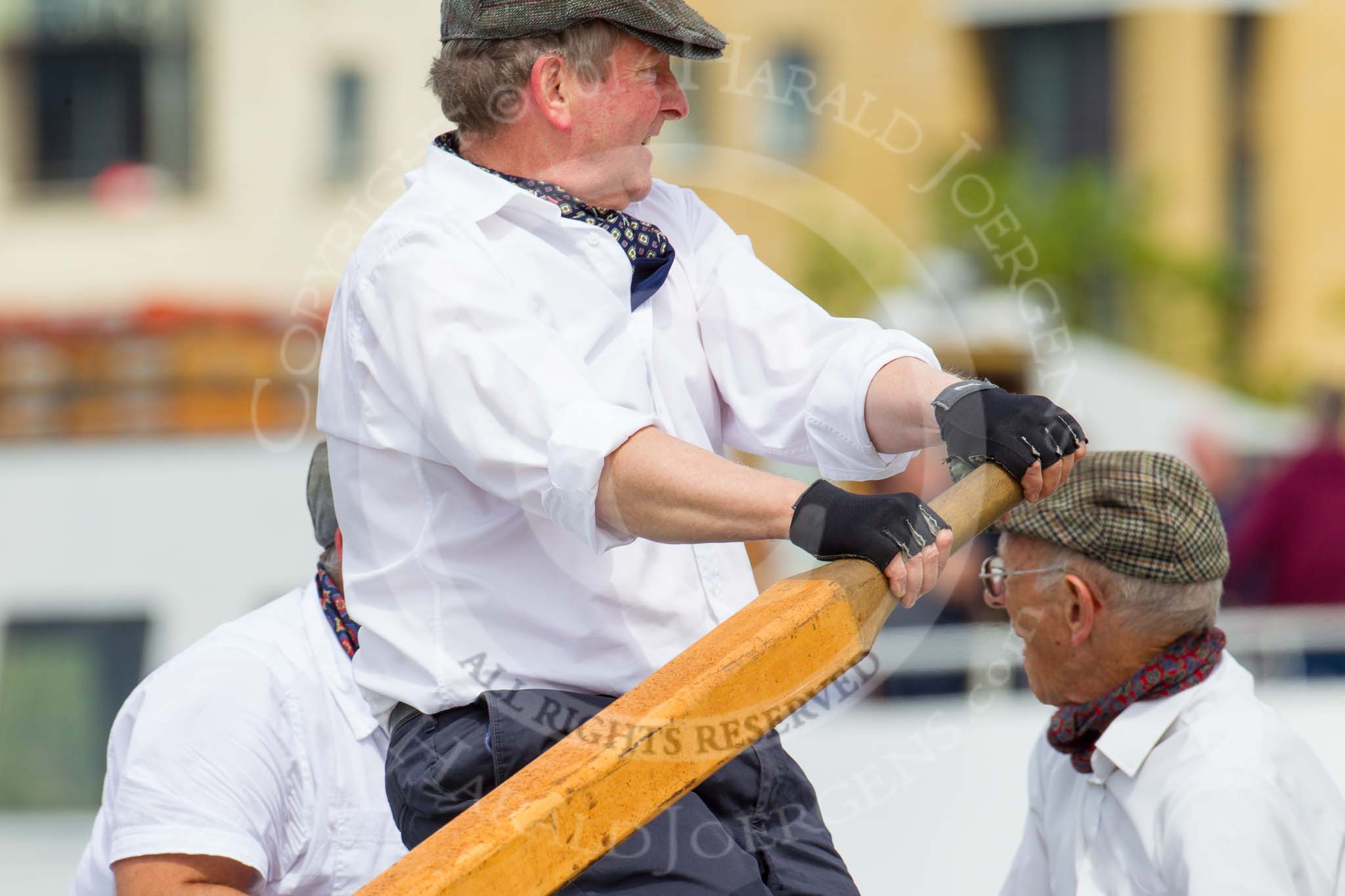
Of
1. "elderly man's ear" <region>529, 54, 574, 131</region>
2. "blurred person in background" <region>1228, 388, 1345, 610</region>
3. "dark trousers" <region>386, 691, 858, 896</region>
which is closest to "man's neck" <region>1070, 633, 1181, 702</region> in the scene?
"dark trousers" <region>386, 691, 858, 896</region>

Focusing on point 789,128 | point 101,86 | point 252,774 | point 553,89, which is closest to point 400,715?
point 252,774

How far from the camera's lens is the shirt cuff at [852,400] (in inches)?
78.5

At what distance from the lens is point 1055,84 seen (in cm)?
1596

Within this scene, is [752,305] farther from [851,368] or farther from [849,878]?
[849,878]

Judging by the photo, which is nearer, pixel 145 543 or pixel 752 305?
pixel 752 305

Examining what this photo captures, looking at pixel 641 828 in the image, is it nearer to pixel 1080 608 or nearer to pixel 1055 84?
pixel 1080 608

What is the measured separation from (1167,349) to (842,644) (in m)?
13.3

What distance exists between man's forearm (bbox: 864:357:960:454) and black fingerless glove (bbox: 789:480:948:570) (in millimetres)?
302

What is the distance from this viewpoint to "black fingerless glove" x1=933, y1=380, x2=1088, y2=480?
1798 millimetres

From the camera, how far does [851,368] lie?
2.00 meters

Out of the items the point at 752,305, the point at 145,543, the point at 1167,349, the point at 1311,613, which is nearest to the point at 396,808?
the point at 752,305

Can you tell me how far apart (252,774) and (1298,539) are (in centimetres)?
426

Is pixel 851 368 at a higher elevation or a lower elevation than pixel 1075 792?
higher

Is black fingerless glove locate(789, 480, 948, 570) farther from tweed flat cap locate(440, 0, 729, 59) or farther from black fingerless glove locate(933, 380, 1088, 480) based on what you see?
tweed flat cap locate(440, 0, 729, 59)
